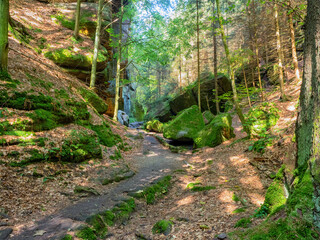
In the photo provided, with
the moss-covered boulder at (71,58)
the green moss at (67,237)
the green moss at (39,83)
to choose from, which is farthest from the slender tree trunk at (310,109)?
the moss-covered boulder at (71,58)

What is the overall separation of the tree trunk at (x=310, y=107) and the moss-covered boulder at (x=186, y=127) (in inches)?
454

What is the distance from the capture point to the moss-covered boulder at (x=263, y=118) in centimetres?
860

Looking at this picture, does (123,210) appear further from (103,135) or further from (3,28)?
(3,28)

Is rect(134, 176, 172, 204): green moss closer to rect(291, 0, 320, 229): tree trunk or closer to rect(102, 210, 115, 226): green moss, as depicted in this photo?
rect(102, 210, 115, 226): green moss

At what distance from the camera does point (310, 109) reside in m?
3.02

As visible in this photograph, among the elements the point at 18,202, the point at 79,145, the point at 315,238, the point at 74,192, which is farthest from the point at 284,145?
the point at 18,202

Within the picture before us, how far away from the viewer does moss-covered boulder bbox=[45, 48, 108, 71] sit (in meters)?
12.2

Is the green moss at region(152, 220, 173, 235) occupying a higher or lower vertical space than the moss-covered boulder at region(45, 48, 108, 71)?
lower

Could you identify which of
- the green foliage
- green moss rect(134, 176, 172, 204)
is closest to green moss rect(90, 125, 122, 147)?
green moss rect(134, 176, 172, 204)

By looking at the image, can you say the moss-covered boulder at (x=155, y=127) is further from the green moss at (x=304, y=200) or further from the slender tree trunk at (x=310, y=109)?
the green moss at (x=304, y=200)

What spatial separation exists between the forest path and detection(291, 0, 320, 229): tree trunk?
4.65m

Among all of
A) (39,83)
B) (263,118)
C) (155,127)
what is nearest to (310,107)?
(263,118)

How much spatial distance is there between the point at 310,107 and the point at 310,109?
0.03 meters

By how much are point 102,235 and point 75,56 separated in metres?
12.7
